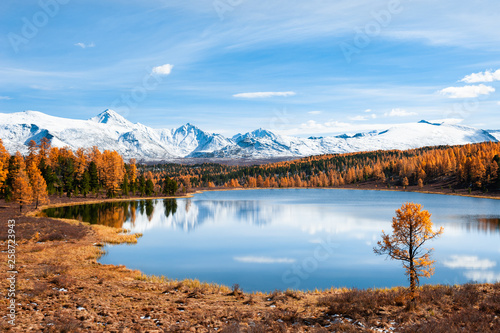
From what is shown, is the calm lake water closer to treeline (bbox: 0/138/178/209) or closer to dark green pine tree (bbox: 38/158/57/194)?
dark green pine tree (bbox: 38/158/57/194)

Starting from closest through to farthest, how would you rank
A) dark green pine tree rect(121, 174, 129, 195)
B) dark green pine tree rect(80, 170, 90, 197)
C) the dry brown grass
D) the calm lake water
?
the calm lake water, the dry brown grass, dark green pine tree rect(80, 170, 90, 197), dark green pine tree rect(121, 174, 129, 195)

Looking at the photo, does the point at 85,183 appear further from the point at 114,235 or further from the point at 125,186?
the point at 114,235

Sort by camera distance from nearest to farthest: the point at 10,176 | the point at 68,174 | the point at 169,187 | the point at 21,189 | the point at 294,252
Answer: the point at 294,252 → the point at 21,189 → the point at 10,176 → the point at 68,174 → the point at 169,187

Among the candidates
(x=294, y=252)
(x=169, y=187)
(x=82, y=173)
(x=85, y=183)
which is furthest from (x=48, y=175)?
(x=294, y=252)

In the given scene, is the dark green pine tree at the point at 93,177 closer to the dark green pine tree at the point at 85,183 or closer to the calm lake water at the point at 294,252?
the dark green pine tree at the point at 85,183

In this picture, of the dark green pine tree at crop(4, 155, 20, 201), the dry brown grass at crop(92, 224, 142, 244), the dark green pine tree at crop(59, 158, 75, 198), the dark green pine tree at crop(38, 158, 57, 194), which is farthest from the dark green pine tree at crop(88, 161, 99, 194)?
the dry brown grass at crop(92, 224, 142, 244)

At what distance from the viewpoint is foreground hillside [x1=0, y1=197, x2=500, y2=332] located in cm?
1730

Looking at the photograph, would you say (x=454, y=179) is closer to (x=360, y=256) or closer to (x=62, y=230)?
(x=360, y=256)

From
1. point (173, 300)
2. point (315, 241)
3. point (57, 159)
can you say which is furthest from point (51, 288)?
point (57, 159)

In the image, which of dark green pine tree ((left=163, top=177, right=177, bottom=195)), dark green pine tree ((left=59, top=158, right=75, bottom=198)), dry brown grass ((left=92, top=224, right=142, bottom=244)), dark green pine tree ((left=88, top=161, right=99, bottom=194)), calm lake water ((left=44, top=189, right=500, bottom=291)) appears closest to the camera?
calm lake water ((left=44, top=189, right=500, bottom=291))

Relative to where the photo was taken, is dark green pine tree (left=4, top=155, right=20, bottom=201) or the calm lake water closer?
the calm lake water

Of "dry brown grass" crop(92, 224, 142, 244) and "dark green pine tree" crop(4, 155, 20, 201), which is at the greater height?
"dark green pine tree" crop(4, 155, 20, 201)

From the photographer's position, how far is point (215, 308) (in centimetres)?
2159

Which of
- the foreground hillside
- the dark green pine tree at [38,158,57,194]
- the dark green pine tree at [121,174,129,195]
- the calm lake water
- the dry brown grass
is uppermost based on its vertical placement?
the dark green pine tree at [38,158,57,194]
